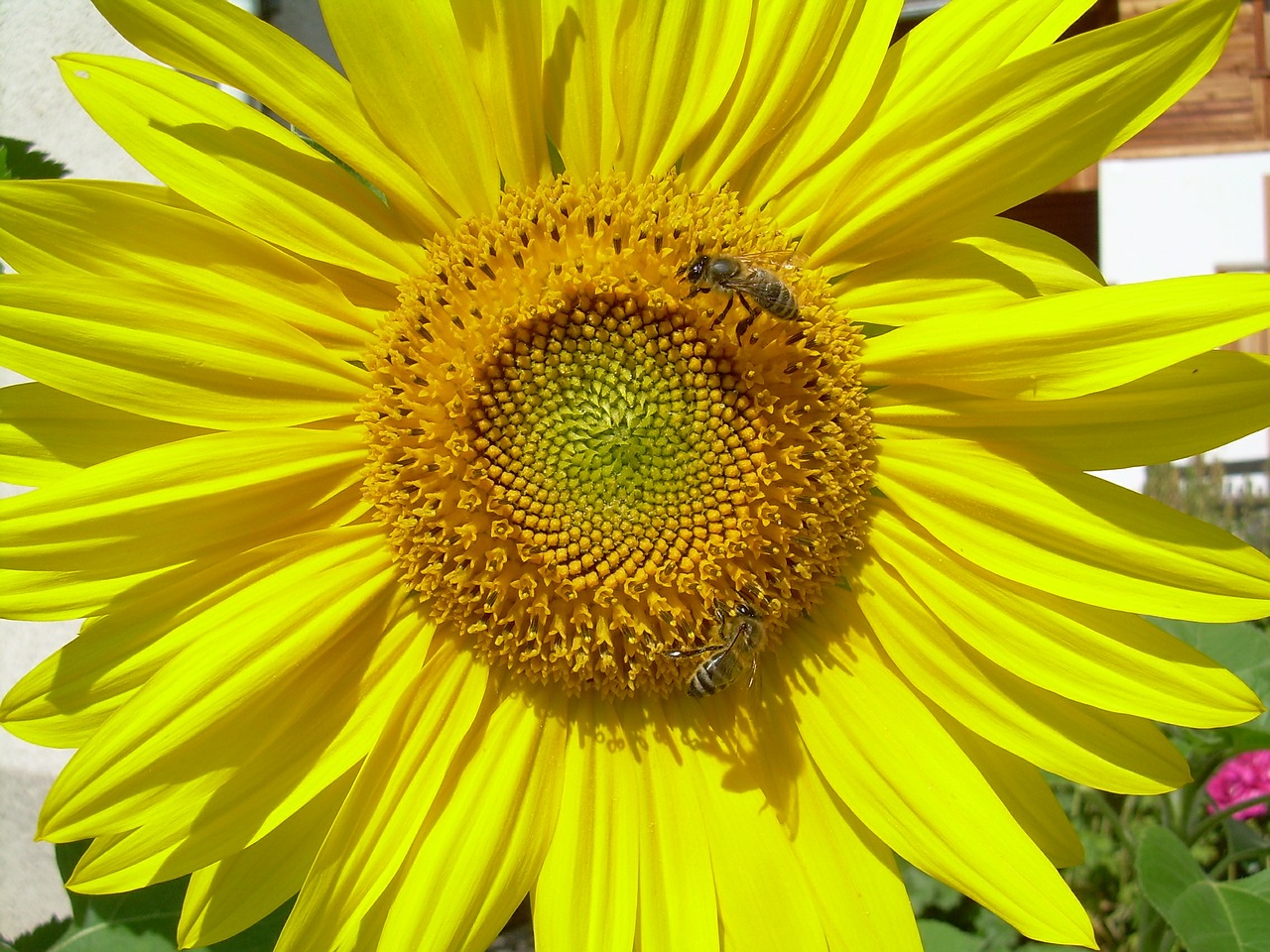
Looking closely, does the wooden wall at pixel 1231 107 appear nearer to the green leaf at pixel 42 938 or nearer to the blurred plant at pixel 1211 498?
the blurred plant at pixel 1211 498

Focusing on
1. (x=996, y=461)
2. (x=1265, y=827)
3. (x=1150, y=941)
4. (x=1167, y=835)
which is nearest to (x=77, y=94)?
(x=996, y=461)

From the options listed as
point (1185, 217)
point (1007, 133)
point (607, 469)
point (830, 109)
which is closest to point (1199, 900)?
point (607, 469)

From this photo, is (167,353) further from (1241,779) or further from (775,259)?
(1241,779)

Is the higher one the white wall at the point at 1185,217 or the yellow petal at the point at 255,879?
the white wall at the point at 1185,217

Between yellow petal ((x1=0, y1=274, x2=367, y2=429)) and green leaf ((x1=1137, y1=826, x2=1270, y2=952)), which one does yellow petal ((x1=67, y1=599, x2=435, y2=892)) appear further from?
green leaf ((x1=1137, y1=826, x2=1270, y2=952))

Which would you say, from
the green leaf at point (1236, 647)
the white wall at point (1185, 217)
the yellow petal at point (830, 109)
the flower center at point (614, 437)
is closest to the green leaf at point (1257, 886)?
the green leaf at point (1236, 647)

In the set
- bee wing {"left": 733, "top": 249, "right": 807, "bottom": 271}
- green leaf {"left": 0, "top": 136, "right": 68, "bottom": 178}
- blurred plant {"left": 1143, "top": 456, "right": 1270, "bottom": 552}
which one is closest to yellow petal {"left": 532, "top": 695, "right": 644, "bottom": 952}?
bee wing {"left": 733, "top": 249, "right": 807, "bottom": 271}
